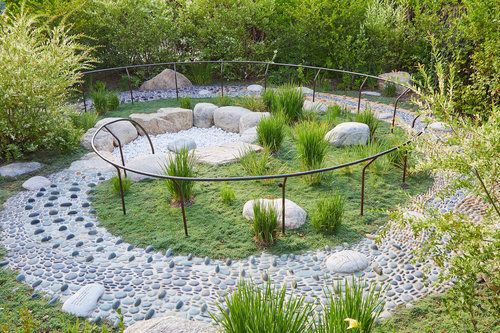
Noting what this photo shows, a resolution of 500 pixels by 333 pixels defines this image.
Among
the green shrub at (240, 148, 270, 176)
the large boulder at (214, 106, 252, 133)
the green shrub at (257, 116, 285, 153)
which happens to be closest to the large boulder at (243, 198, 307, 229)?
the green shrub at (240, 148, 270, 176)

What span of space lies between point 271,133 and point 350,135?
996 millimetres

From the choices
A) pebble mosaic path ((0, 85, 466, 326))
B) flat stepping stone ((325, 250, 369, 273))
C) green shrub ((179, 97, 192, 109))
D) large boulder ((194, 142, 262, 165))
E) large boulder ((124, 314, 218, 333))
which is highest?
green shrub ((179, 97, 192, 109))

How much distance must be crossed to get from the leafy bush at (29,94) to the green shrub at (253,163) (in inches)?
90.3

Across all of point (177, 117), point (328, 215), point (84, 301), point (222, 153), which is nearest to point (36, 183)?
point (222, 153)

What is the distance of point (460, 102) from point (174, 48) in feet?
17.9

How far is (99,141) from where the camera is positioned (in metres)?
6.71

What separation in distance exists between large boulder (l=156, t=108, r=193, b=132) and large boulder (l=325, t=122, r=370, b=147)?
237 centimetres

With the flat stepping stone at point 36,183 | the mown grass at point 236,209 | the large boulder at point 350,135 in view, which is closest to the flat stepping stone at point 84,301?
the mown grass at point 236,209

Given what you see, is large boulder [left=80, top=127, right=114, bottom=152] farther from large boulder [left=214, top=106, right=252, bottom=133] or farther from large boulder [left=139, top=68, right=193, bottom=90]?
large boulder [left=139, top=68, right=193, bottom=90]

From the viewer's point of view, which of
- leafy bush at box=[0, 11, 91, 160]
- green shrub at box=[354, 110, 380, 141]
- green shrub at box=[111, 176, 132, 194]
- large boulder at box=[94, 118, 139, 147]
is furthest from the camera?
large boulder at box=[94, 118, 139, 147]

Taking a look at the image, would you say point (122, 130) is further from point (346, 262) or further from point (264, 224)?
point (346, 262)

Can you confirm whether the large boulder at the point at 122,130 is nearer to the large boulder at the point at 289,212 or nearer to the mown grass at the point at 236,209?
the mown grass at the point at 236,209

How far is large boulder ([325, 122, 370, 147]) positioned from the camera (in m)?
6.35

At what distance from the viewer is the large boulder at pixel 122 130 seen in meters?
7.10
